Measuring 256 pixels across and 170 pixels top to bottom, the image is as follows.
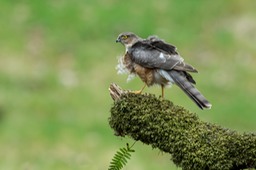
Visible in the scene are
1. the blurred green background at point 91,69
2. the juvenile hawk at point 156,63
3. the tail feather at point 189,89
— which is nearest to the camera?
the tail feather at point 189,89

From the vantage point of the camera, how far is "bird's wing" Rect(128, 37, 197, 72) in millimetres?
9602

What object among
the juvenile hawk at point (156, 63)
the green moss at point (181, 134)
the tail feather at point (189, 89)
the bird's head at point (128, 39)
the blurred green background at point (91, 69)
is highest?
the blurred green background at point (91, 69)

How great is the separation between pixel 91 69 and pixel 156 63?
1161cm

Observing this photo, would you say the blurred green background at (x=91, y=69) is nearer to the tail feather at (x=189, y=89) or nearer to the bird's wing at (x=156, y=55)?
the bird's wing at (x=156, y=55)

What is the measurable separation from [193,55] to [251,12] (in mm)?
2505

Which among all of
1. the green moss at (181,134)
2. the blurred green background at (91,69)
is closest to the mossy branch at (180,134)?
the green moss at (181,134)

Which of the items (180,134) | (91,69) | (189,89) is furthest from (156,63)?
(91,69)

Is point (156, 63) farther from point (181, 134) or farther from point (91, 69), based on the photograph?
point (91, 69)

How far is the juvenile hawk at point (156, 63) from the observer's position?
9523 millimetres

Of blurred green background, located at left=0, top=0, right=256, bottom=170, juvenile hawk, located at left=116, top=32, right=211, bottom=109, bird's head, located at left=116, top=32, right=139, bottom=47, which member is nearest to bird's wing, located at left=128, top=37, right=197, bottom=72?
juvenile hawk, located at left=116, top=32, right=211, bottom=109

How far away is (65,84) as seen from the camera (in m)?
20.8

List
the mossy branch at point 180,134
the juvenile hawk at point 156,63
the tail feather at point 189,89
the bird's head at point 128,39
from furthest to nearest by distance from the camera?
the bird's head at point 128,39 < the juvenile hawk at point 156,63 < the tail feather at point 189,89 < the mossy branch at point 180,134

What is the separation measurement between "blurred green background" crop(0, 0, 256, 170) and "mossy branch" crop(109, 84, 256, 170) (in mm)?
7225

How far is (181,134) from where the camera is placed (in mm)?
8031
